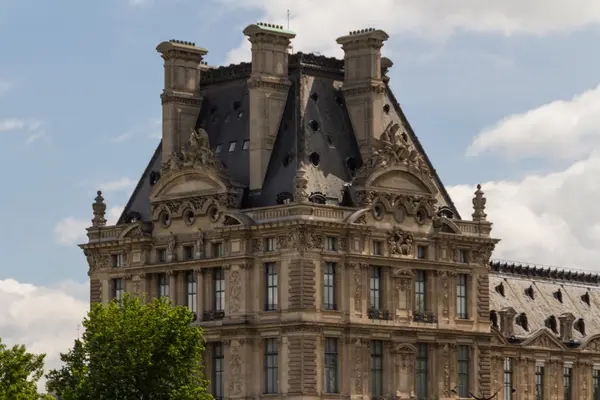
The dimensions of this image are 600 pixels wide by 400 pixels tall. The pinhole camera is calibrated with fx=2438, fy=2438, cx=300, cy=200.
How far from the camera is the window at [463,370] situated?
150000mm

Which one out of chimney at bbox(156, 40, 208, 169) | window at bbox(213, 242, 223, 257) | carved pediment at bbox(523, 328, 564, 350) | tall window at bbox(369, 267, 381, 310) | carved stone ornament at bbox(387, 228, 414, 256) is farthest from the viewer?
carved pediment at bbox(523, 328, 564, 350)

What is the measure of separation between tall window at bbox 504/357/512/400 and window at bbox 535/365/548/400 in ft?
8.64

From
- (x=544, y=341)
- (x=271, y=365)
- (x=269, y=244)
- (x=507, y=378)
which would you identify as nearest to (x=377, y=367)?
(x=271, y=365)

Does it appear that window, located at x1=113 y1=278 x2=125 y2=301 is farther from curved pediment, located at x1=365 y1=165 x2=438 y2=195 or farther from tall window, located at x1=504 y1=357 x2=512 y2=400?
tall window, located at x1=504 y1=357 x2=512 y2=400

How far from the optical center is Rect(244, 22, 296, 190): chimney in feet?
481

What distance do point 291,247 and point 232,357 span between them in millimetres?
7768

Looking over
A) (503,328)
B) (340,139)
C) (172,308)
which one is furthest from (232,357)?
(503,328)

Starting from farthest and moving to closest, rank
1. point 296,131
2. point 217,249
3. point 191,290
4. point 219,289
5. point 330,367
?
point 191,290 < point 296,131 < point 217,249 < point 219,289 < point 330,367

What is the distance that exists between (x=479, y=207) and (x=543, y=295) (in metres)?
17.8

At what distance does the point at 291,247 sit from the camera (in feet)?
466

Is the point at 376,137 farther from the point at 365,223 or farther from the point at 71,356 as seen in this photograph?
the point at 71,356

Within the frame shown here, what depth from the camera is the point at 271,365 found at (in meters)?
143

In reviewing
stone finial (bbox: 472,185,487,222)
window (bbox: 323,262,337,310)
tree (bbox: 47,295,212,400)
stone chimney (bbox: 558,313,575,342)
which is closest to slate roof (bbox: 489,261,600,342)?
stone chimney (bbox: 558,313,575,342)

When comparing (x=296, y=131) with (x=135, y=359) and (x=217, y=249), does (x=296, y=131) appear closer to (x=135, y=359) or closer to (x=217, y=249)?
(x=217, y=249)
